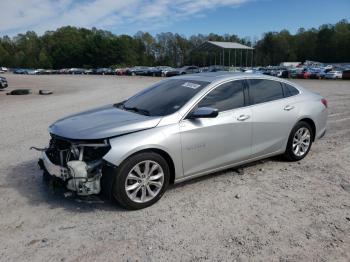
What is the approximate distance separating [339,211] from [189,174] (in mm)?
1852

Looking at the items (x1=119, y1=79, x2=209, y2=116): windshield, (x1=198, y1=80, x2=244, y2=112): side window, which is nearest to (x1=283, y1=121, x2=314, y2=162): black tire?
(x1=198, y1=80, x2=244, y2=112): side window

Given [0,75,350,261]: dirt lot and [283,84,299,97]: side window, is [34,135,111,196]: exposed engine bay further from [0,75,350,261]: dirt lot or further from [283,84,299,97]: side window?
[283,84,299,97]: side window

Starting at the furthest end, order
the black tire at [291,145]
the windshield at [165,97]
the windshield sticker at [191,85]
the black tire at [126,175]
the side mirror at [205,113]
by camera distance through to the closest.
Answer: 1. the black tire at [291,145]
2. the windshield sticker at [191,85]
3. the windshield at [165,97]
4. the side mirror at [205,113]
5. the black tire at [126,175]

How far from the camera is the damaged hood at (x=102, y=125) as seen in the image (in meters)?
4.22

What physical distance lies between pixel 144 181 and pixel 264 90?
2524mm

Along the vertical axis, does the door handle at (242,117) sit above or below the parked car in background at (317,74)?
above

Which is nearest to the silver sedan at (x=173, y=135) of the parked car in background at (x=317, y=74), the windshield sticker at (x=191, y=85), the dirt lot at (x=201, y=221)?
the windshield sticker at (x=191, y=85)

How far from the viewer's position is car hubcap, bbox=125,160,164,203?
4.25 m

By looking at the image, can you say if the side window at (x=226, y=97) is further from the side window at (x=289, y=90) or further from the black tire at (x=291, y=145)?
the black tire at (x=291, y=145)

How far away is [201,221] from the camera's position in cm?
403

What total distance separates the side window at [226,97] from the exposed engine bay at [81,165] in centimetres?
151

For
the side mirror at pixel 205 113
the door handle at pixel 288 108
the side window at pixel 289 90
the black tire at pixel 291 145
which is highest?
the side window at pixel 289 90

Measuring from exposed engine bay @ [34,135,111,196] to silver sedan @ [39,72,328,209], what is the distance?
1 cm

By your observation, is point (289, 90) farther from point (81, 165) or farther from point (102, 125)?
point (81, 165)
